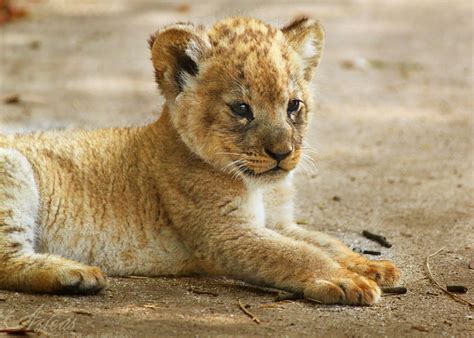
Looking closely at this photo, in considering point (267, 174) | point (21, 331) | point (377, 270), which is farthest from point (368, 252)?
point (21, 331)

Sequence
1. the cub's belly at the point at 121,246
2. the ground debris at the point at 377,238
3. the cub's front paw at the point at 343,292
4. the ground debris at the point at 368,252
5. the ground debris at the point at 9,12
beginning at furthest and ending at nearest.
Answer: the ground debris at the point at 9,12, the ground debris at the point at 377,238, the ground debris at the point at 368,252, the cub's belly at the point at 121,246, the cub's front paw at the point at 343,292

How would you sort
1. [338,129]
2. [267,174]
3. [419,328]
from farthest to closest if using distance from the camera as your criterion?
[338,129]
[267,174]
[419,328]

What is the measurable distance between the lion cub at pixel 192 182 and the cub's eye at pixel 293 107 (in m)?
0.01

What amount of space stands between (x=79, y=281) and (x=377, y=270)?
179cm

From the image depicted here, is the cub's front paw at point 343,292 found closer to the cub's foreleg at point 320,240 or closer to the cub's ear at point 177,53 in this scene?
the cub's foreleg at point 320,240

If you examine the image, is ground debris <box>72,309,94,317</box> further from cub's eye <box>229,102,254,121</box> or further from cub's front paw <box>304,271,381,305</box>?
cub's eye <box>229,102,254,121</box>

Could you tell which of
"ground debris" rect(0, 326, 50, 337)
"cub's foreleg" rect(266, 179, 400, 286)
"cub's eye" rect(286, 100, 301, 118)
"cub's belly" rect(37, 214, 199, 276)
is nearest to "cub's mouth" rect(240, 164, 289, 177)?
"cub's foreleg" rect(266, 179, 400, 286)

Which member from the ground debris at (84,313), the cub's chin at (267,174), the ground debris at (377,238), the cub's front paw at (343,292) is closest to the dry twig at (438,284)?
the ground debris at (377,238)

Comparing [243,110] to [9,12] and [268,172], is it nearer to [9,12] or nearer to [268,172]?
[268,172]

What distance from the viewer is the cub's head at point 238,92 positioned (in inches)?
236

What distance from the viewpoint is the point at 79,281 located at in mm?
5629

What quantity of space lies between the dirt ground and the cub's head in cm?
80

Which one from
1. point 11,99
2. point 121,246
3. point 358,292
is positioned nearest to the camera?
point 358,292

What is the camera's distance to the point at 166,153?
21.0 feet
